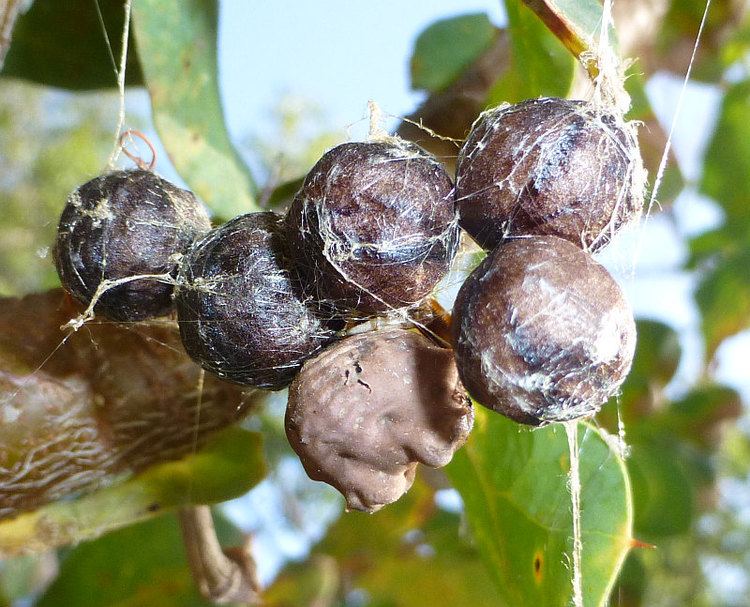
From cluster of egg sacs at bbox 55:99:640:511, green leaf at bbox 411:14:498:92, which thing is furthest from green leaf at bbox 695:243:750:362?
cluster of egg sacs at bbox 55:99:640:511

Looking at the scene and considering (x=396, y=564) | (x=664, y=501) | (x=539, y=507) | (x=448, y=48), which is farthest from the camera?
(x=396, y=564)

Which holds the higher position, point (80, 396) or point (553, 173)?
point (553, 173)

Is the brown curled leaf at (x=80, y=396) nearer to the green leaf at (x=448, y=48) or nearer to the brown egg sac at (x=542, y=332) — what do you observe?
the brown egg sac at (x=542, y=332)

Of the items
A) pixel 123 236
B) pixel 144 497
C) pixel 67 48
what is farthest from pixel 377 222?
pixel 67 48

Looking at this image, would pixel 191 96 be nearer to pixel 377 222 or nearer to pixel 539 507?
pixel 377 222

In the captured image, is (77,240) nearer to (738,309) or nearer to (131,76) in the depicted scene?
(131,76)

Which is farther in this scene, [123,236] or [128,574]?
[128,574]

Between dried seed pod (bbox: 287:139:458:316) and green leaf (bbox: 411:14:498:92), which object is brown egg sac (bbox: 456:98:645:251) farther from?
green leaf (bbox: 411:14:498:92)
